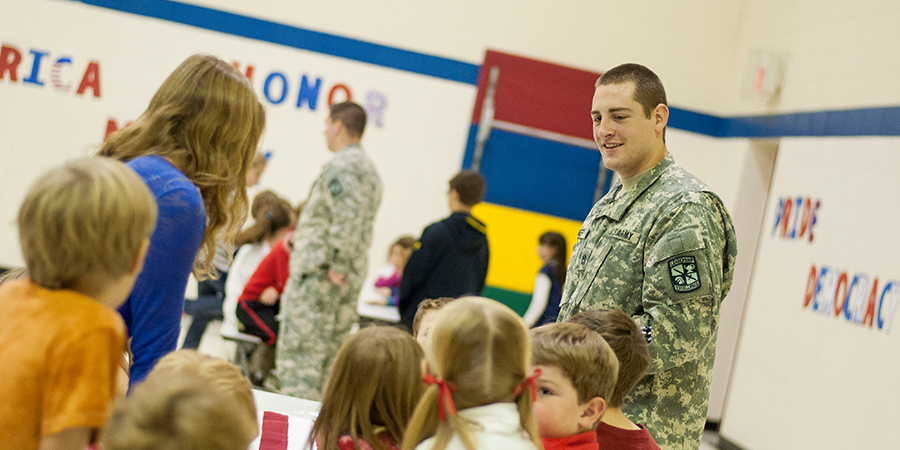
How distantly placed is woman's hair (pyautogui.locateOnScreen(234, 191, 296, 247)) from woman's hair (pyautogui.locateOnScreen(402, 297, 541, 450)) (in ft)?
11.1

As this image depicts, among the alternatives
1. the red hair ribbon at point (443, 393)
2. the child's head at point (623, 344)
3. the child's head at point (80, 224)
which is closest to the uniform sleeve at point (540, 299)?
the child's head at point (623, 344)

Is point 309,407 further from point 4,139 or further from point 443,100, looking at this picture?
point 4,139

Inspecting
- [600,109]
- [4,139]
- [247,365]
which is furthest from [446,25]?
[600,109]

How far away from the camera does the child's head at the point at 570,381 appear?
155 centimetres

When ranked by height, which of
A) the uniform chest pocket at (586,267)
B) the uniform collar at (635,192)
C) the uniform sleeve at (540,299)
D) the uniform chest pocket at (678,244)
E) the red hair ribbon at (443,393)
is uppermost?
the uniform collar at (635,192)

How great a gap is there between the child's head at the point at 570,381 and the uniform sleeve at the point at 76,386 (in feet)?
2.87

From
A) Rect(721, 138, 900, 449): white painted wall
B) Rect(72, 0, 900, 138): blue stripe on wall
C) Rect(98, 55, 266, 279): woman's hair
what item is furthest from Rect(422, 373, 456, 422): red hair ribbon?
Rect(72, 0, 900, 138): blue stripe on wall

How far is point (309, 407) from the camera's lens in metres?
2.15

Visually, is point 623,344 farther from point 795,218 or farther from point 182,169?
point 795,218

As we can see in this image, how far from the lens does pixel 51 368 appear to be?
37.9 inches

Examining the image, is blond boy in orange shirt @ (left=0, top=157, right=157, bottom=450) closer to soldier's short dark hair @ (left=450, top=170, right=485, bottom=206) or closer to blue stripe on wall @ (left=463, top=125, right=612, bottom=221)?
soldier's short dark hair @ (left=450, top=170, right=485, bottom=206)

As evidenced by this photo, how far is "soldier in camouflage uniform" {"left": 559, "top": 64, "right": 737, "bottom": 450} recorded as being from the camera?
1795mm

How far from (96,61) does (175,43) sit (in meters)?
0.61

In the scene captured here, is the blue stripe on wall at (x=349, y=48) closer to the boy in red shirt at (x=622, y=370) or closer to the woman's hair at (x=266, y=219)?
the woman's hair at (x=266, y=219)
